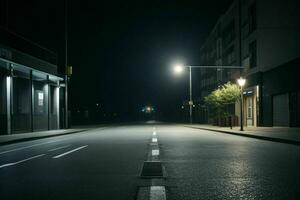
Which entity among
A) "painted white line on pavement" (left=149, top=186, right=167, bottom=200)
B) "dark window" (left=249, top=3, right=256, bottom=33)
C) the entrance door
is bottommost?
"painted white line on pavement" (left=149, top=186, right=167, bottom=200)

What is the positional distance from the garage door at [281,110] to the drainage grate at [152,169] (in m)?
26.8

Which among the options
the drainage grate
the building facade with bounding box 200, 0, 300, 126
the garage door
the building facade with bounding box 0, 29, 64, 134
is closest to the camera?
the drainage grate

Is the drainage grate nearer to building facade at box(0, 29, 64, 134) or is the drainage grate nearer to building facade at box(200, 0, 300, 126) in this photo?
building facade at box(0, 29, 64, 134)

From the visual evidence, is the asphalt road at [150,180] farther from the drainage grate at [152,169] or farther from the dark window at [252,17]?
the dark window at [252,17]

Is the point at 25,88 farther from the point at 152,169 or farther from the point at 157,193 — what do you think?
the point at 157,193

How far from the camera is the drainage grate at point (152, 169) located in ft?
27.2

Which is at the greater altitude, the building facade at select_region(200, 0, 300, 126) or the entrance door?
the building facade at select_region(200, 0, 300, 126)

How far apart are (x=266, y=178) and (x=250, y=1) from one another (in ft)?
122

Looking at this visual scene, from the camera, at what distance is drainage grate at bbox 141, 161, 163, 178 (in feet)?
27.2

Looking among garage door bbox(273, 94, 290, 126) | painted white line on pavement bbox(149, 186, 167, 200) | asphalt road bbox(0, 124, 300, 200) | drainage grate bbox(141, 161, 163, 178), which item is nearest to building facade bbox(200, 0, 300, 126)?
garage door bbox(273, 94, 290, 126)

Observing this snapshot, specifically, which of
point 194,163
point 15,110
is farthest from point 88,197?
point 15,110

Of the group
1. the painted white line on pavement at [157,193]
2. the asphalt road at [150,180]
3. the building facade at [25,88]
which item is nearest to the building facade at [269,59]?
the building facade at [25,88]

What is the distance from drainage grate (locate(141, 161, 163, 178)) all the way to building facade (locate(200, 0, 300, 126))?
81.3 ft

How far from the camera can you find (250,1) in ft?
136
